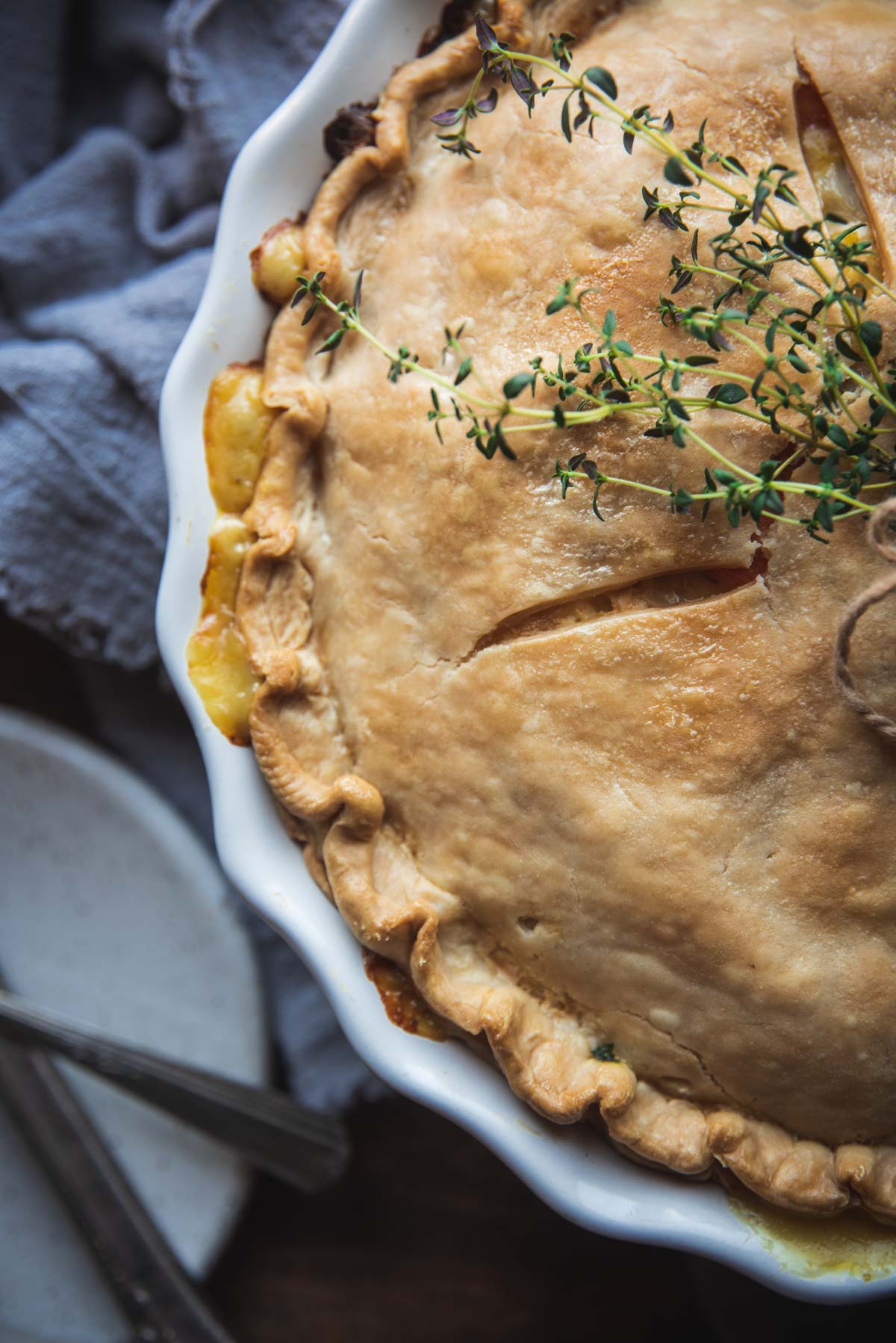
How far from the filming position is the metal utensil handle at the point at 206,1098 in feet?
7.50

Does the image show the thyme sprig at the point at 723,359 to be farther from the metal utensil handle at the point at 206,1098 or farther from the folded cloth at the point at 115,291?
the metal utensil handle at the point at 206,1098

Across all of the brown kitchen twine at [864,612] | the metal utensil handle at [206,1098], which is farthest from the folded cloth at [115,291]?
the brown kitchen twine at [864,612]

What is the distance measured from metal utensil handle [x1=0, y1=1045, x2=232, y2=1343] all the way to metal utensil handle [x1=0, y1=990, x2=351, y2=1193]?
0.46ft

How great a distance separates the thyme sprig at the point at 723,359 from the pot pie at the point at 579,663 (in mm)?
44

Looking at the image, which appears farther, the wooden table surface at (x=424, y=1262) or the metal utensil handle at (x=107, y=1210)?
the wooden table surface at (x=424, y=1262)

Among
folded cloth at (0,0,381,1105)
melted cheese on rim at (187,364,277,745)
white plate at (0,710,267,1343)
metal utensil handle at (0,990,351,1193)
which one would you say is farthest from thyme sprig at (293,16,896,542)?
metal utensil handle at (0,990,351,1193)

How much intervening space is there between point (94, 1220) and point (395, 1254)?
2.21 ft

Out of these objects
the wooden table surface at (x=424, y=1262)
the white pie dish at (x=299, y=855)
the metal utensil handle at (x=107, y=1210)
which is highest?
the white pie dish at (x=299, y=855)

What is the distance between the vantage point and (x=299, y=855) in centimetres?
185

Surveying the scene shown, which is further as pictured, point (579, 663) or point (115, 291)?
point (115, 291)

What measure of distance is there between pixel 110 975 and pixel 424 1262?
0.96 m

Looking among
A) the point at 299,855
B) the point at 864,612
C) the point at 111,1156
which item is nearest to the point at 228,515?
the point at 299,855

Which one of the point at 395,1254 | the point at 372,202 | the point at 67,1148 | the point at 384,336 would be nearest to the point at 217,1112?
the point at 67,1148

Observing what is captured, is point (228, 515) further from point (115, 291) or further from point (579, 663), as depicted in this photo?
point (115, 291)
